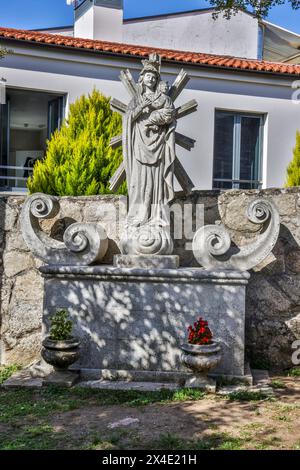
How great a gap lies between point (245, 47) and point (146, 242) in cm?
1272

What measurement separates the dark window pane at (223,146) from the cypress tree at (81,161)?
4263 millimetres

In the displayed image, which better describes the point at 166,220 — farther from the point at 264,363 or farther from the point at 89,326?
the point at 264,363

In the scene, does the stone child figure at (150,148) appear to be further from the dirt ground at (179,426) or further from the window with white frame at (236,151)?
the window with white frame at (236,151)

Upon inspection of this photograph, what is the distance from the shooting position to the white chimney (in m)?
14.2

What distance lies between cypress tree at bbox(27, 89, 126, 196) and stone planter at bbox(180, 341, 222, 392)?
2843 millimetres

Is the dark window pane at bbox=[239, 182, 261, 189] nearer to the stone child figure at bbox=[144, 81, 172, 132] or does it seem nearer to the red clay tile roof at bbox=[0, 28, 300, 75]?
the red clay tile roof at bbox=[0, 28, 300, 75]

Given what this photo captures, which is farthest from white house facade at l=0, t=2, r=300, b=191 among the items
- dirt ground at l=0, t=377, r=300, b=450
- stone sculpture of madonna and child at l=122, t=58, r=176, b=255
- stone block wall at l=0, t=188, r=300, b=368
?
Answer: dirt ground at l=0, t=377, r=300, b=450

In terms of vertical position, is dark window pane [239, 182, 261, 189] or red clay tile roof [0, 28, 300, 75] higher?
red clay tile roof [0, 28, 300, 75]

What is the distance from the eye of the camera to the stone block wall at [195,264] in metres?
6.52

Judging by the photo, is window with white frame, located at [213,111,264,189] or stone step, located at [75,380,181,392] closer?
stone step, located at [75,380,181,392]

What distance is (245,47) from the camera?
17.0 meters

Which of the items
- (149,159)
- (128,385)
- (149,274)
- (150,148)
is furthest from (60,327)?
(150,148)

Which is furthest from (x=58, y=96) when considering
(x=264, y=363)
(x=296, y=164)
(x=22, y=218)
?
(x=264, y=363)

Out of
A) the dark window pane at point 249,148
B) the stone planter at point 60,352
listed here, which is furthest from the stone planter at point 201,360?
the dark window pane at point 249,148
